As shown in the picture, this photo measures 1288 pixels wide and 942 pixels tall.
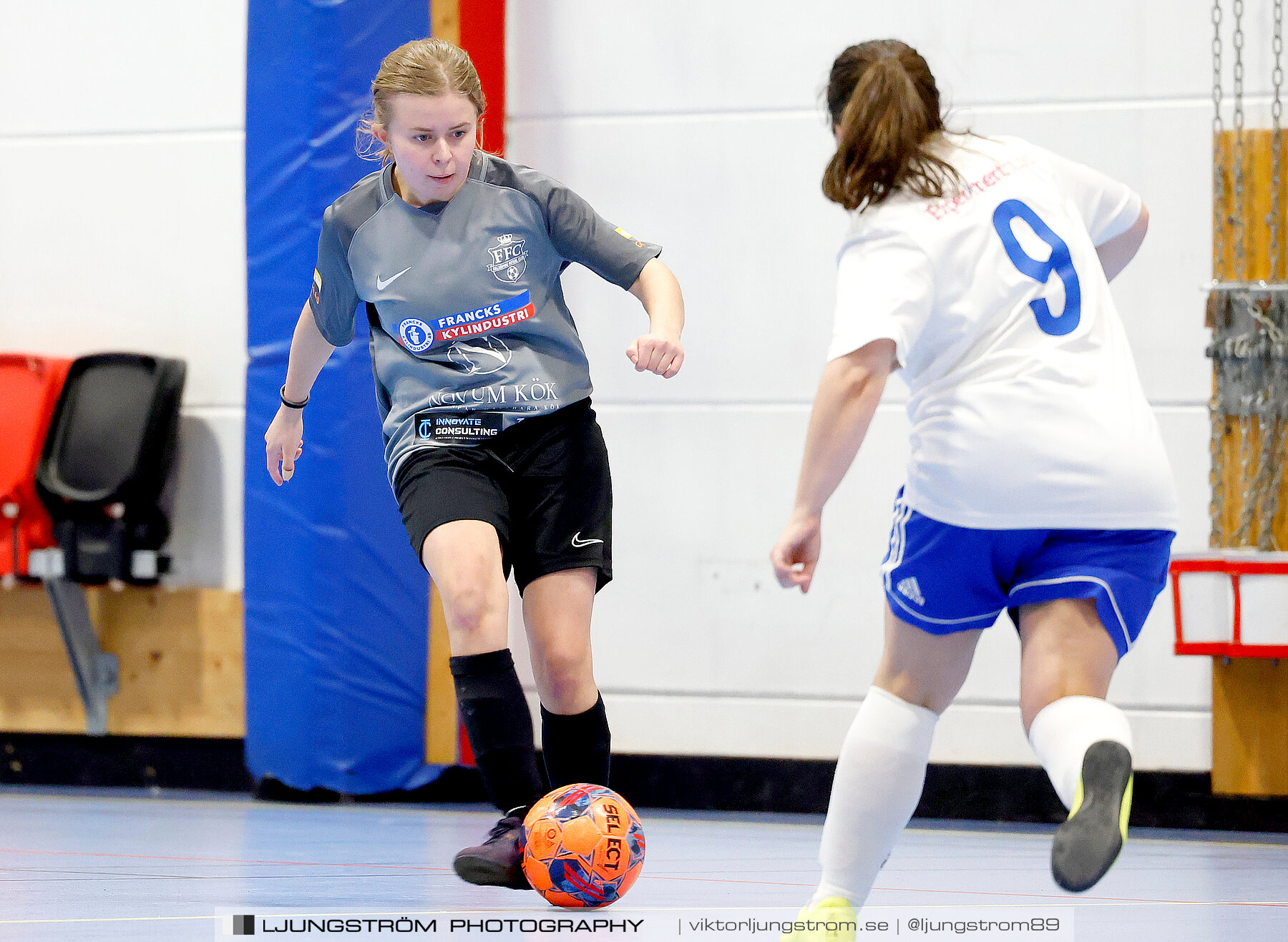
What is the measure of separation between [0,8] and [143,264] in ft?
3.88

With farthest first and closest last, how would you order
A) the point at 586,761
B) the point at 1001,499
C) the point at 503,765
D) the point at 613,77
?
1. the point at 613,77
2. the point at 586,761
3. the point at 503,765
4. the point at 1001,499

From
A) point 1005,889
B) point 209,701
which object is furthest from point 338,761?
point 1005,889

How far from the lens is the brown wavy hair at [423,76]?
2789 mm

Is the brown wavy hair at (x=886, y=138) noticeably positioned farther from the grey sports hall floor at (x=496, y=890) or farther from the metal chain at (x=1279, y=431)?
the metal chain at (x=1279, y=431)

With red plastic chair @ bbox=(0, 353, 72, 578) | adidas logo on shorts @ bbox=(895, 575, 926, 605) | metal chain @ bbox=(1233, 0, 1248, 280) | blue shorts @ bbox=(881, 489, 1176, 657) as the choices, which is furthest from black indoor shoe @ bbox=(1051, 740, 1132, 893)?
red plastic chair @ bbox=(0, 353, 72, 578)

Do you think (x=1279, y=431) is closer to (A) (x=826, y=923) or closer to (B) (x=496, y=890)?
(B) (x=496, y=890)

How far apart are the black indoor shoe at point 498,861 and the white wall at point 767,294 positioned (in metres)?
2.40

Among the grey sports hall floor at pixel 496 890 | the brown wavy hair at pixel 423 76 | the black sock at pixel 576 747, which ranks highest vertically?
the brown wavy hair at pixel 423 76

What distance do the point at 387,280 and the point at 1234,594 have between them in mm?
2723

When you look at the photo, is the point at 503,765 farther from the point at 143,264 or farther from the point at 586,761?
the point at 143,264

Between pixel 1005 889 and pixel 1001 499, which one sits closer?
pixel 1001 499

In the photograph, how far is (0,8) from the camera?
5652mm

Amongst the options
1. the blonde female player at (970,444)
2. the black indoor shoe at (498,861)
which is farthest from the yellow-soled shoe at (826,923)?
the black indoor shoe at (498,861)

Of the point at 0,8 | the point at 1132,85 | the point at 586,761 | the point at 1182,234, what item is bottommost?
the point at 586,761
